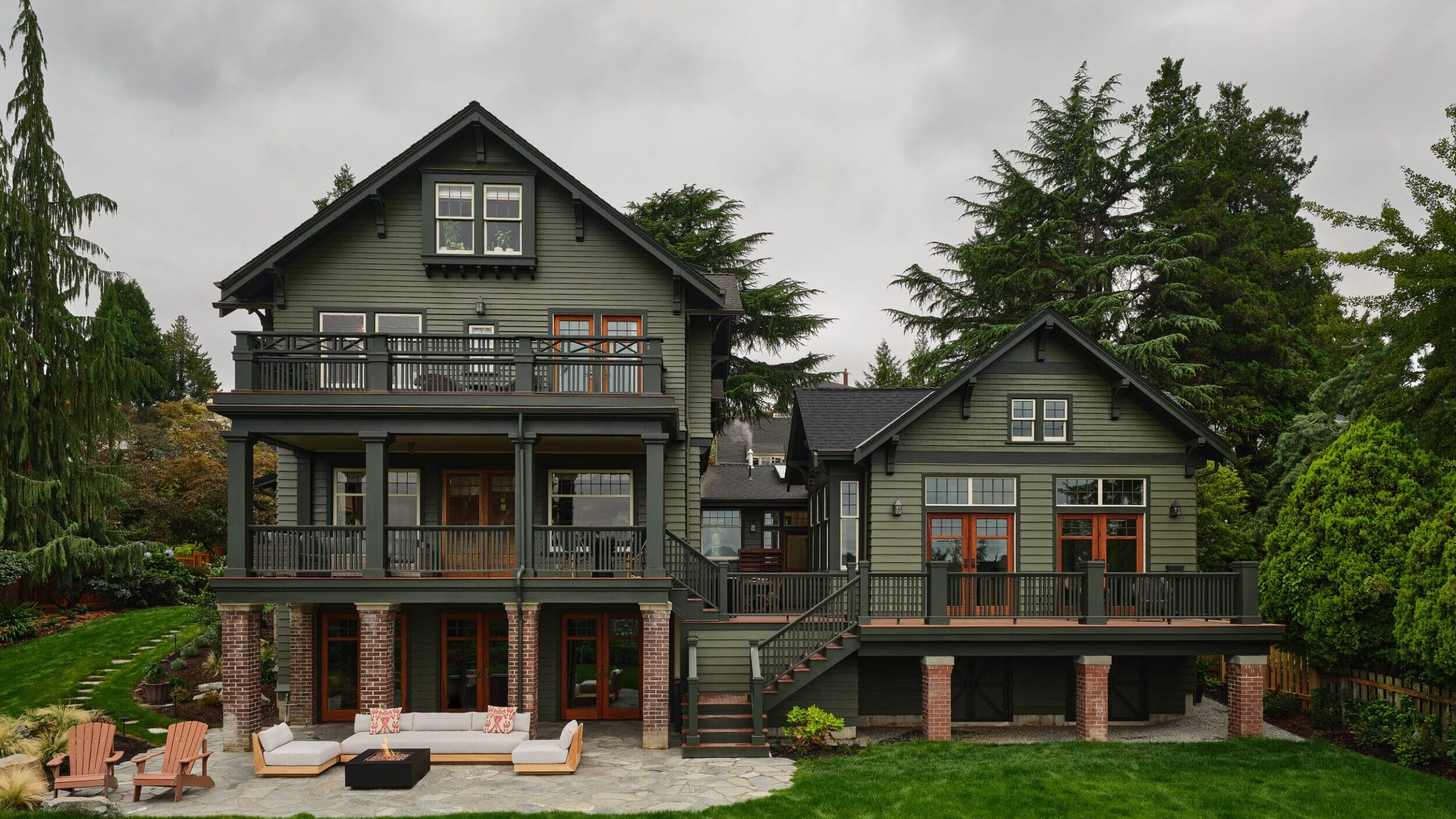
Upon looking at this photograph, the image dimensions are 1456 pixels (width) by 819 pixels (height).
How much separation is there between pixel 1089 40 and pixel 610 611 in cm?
2537

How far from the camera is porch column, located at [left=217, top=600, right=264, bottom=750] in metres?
14.2

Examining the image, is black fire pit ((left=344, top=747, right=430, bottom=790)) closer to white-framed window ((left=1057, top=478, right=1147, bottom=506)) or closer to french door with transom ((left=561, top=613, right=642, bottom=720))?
french door with transom ((left=561, top=613, right=642, bottom=720))

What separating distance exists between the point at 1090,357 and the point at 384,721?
46.7 ft

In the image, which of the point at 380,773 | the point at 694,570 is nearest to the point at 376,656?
the point at 380,773

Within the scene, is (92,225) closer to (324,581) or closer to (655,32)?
(324,581)

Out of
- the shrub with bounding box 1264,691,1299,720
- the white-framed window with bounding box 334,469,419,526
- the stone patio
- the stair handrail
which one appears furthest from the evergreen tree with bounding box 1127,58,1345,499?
the white-framed window with bounding box 334,469,419,526

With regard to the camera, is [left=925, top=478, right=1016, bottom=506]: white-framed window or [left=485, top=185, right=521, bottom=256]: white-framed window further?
[left=925, top=478, right=1016, bottom=506]: white-framed window

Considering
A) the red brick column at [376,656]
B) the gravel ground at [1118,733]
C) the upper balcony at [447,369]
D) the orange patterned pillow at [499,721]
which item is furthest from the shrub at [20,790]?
the gravel ground at [1118,733]

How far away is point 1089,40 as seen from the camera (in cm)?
2933

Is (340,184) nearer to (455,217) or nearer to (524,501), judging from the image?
(455,217)

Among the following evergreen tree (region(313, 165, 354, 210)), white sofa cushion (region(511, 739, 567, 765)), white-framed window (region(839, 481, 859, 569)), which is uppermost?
evergreen tree (region(313, 165, 354, 210))

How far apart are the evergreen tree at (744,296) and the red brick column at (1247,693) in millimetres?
17457

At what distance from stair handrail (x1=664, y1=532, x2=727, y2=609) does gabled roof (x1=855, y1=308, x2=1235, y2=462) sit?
3548 mm

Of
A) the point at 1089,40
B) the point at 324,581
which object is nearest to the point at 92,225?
the point at 324,581
